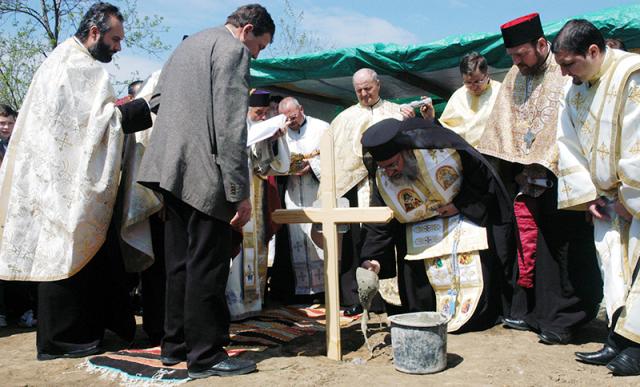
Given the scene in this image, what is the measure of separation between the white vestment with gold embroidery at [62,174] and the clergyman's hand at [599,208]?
116 inches

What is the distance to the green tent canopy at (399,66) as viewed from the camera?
572cm

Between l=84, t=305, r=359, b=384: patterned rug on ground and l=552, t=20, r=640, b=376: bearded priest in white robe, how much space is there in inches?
81.4

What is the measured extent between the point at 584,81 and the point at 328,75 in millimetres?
3956

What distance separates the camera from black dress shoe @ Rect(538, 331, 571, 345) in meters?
4.18

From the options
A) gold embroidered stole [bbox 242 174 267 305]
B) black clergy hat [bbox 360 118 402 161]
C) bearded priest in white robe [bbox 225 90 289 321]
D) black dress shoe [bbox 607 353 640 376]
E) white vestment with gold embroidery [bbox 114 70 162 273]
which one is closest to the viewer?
black dress shoe [bbox 607 353 640 376]

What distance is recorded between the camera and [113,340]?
4.77 meters

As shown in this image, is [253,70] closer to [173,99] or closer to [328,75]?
[328,75]

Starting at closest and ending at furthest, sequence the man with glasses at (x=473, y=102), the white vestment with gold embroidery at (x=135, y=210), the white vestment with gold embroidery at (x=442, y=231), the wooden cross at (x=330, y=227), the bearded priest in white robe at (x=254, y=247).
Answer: the wooden cross at (x=330, y=227)
the white vestment with gold embroidery at (x=135, y=210)
the white vestment with gold embroidery at (x=442, y=231)
the man with glasses at (x=473, y=102)
the bearded priest in white robe at (x=254, y=247)

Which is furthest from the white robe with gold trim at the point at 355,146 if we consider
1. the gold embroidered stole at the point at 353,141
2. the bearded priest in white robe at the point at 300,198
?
the bearded priest in white robe at the point at 300,198

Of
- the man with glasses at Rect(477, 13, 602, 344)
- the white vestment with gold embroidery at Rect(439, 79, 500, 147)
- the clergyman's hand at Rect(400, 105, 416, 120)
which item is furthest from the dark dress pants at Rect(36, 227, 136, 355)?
the white vestment with gold embroidery at Rect(439, 79, 500, 147)

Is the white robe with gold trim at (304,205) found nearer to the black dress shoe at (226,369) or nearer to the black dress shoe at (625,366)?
the black dress shoe at (226,369)

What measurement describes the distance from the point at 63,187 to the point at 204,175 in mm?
1171

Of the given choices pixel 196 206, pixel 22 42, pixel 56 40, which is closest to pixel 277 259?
pixel 196 206

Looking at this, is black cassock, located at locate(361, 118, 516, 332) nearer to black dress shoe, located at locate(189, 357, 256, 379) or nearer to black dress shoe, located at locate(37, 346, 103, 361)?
black dress shoe, located at locate(189, 357, 256, 379)
